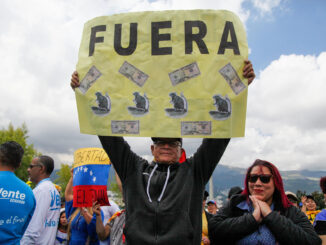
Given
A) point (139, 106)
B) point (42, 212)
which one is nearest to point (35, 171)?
point (42, 212)

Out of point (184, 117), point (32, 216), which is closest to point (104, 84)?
point (184, 117)

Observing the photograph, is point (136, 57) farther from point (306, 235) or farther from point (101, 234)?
point (101, 234)

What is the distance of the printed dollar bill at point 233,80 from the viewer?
9.20 ft

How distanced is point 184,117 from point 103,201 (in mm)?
→ 2446

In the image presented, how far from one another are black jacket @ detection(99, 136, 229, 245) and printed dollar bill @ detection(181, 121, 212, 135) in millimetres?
167

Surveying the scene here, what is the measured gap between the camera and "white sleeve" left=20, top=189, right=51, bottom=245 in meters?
4.38

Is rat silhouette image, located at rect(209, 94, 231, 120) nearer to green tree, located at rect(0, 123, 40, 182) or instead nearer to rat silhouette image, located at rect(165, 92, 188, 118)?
rat silhouette image, located at rect(165, 92, 188, 118)

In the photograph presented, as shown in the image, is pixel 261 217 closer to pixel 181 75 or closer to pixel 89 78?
pixel 181 75

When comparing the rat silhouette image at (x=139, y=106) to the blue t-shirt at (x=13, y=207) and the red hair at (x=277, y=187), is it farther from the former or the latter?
the blue t-shirt at (x=13, y=207)

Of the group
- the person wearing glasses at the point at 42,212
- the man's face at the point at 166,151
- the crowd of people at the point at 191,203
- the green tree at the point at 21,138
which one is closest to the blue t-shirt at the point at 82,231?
the person wearing glasses at the point at 42,212

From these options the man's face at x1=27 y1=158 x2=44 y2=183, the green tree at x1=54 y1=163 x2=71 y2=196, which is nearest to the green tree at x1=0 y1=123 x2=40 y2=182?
the green tree at x1=54 y1=163 x2=71 y2=196

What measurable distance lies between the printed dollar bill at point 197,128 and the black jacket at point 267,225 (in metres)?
0.85

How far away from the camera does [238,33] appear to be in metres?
2.90

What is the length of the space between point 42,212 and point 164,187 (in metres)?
2.67
